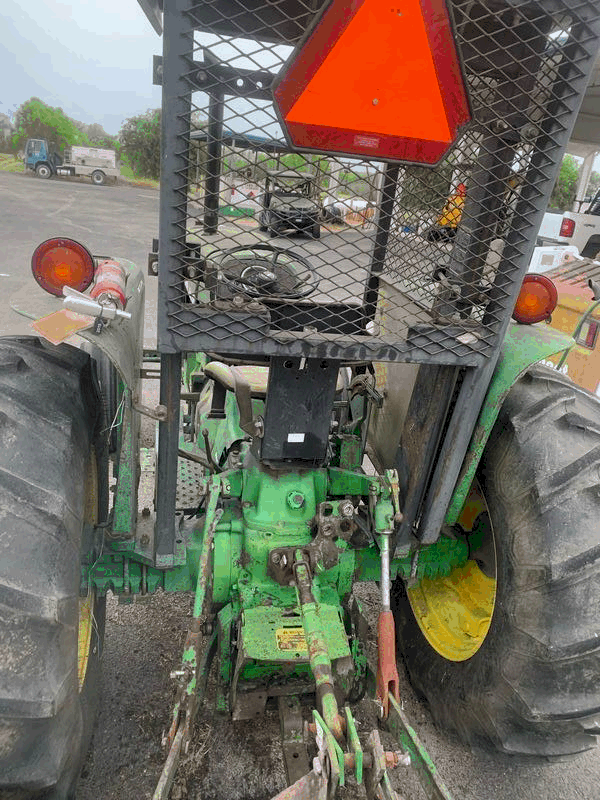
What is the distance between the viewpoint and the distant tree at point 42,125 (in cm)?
3569

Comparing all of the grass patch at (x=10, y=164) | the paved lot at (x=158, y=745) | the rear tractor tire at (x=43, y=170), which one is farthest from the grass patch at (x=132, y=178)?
the paved lot at (x=158, y=745)

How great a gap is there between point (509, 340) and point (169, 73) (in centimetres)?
119

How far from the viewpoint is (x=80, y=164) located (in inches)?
1150

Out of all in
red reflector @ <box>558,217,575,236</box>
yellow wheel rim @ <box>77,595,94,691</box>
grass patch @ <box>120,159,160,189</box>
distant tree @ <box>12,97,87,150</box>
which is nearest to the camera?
yellow wheel rim @ <box>77,595,94,691</box>

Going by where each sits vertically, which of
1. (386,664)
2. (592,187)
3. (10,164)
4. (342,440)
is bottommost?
(10,164)

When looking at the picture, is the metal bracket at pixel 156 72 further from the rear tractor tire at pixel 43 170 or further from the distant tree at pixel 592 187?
the rear tractor tire at pixel 43 170

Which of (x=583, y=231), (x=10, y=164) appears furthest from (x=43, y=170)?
(x=583, y=231)

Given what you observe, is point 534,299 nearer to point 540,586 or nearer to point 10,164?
point 540,586

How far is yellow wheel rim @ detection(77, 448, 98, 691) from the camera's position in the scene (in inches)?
72.8

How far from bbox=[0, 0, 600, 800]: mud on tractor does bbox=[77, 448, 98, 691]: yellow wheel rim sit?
1 cm

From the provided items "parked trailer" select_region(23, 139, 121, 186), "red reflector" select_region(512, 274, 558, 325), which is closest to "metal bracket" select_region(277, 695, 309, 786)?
"red reflector" select_region(512, 274, 558, 325)

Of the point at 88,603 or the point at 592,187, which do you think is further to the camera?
the point at 592,187

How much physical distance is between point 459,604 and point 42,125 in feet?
135

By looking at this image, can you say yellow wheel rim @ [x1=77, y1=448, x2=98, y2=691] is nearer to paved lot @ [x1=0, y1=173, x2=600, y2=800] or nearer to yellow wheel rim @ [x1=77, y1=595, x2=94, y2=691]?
yellow wheel rim @ [x1=77, y1=595, x2=94, y2=691]
